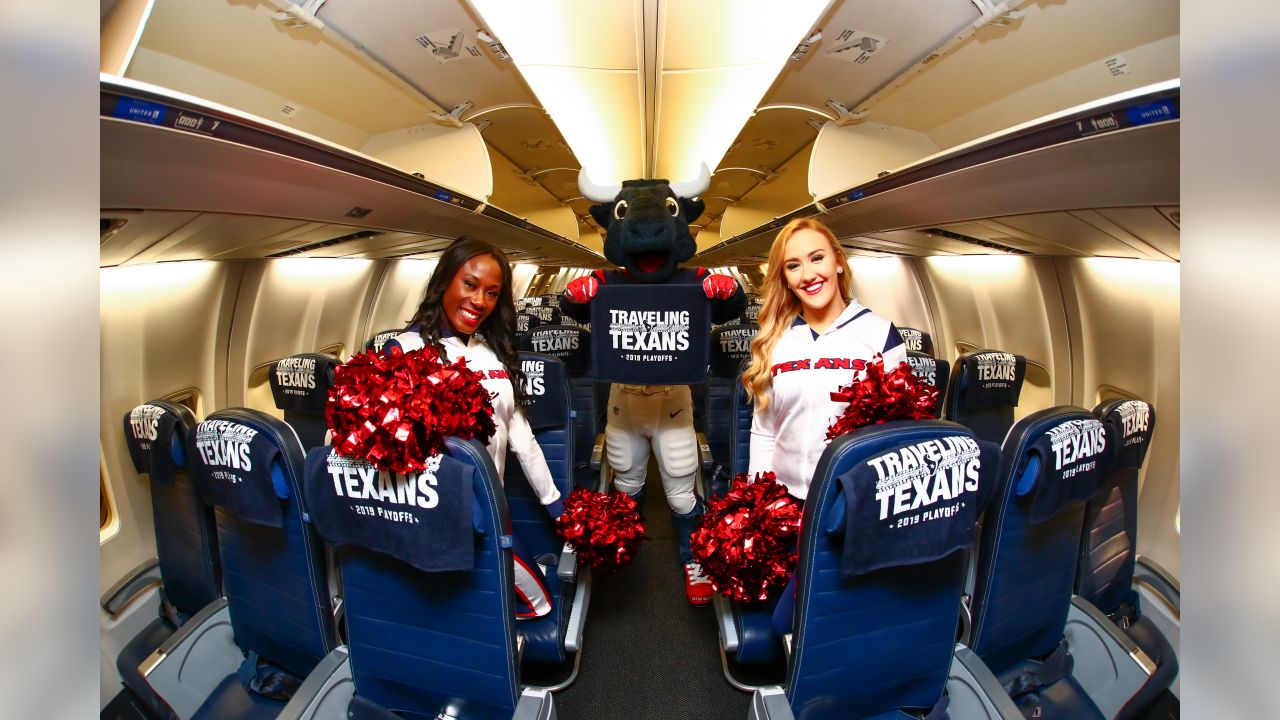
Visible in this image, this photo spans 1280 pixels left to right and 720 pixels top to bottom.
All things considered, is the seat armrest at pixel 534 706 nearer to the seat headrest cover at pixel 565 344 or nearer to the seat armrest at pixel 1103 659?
the seat armrest at pixel 1103 659

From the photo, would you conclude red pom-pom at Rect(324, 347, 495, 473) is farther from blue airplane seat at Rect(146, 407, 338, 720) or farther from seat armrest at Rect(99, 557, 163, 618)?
seat armrest at Rect(99, 557, 163, 618)

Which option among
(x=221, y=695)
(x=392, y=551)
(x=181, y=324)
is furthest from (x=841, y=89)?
(x=221, y=695)

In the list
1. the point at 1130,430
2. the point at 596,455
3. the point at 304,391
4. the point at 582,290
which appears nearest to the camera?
the point at 1130,430

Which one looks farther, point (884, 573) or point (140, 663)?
point (884, 573)

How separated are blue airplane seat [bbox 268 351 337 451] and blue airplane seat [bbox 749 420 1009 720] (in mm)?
1844

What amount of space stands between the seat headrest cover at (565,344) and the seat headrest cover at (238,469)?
6.51ft

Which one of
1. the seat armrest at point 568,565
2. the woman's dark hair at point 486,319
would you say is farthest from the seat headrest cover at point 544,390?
the seat armrest at point 568,565

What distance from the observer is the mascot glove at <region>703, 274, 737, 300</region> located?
1.97 metres

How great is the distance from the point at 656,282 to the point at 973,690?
1798 mm

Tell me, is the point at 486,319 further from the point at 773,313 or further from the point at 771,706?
the point at 771,706

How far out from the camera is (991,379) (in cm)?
187

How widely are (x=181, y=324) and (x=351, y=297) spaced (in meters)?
1.00

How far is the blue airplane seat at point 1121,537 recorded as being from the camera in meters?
1.13

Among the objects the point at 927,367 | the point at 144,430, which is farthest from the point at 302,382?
the point at 927,367
